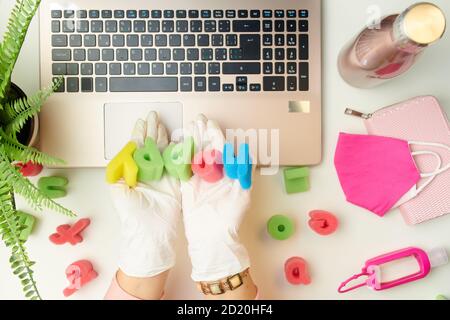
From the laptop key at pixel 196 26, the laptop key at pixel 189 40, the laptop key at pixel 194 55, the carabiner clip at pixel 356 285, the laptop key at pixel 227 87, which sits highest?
the laptop key at pixel 196 26

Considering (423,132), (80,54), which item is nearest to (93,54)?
(80,54)

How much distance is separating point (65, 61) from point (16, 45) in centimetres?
12

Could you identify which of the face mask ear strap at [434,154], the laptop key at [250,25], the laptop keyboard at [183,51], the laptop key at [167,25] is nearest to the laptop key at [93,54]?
the laptop keyboard at [183,51]

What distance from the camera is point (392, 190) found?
0.65 meters

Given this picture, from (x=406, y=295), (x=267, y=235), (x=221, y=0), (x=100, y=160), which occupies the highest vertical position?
(x=221, y=0)

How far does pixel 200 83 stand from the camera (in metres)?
0.63

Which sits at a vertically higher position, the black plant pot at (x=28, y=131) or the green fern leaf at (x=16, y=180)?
the black plant pot at (x=28, y=131)

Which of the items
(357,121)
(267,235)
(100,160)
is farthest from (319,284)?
(100,160)

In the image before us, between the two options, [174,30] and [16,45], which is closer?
[16,45]

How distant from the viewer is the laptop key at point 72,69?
63cm

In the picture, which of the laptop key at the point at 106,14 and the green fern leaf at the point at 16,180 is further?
the laptop key at the point at 106,14

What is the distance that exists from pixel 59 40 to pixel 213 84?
0.23 meters

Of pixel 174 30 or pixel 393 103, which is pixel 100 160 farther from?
pixel 393 103

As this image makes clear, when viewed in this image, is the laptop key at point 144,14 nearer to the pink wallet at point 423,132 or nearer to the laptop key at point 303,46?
the laptop key at point 303,46
